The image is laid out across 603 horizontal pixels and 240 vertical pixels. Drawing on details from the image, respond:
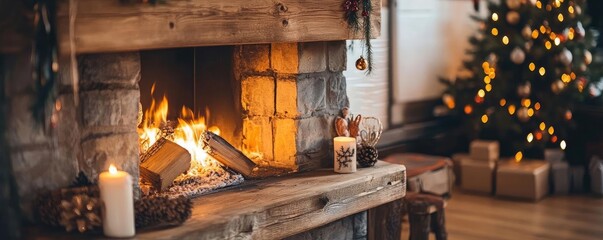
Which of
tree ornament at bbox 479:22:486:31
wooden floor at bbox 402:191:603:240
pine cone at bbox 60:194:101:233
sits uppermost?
tree ornament at bbox 479:22:486:31

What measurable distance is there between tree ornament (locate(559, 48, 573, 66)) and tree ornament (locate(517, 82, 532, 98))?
0.27 m

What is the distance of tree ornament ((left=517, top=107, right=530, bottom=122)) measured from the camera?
565cm

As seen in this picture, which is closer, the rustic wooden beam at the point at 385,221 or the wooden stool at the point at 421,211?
the rustic wooden beam at the point at 385,221

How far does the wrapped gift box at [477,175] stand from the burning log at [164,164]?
2961mm

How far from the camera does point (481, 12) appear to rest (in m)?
6.39

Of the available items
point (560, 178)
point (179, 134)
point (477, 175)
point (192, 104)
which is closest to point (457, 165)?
point (477, 175)

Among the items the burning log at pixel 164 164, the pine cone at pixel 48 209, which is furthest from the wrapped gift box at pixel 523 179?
the pine cone at pixel 48 209

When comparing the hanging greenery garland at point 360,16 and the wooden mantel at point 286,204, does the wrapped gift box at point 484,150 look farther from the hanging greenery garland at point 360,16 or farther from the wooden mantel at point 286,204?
the hanging greenery garland at point 360,16

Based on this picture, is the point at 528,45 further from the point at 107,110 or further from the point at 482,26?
the point at 107,110

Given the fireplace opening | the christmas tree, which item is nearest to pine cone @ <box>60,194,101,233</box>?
the fireplace opening

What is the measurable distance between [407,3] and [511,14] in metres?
0.70

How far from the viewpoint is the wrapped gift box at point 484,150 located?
18.7 ft

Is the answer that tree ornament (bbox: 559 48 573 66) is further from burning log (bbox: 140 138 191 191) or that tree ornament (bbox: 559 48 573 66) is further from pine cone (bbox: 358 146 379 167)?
burning log (bbox: 140 138 191 191)

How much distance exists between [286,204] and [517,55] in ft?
9.96
